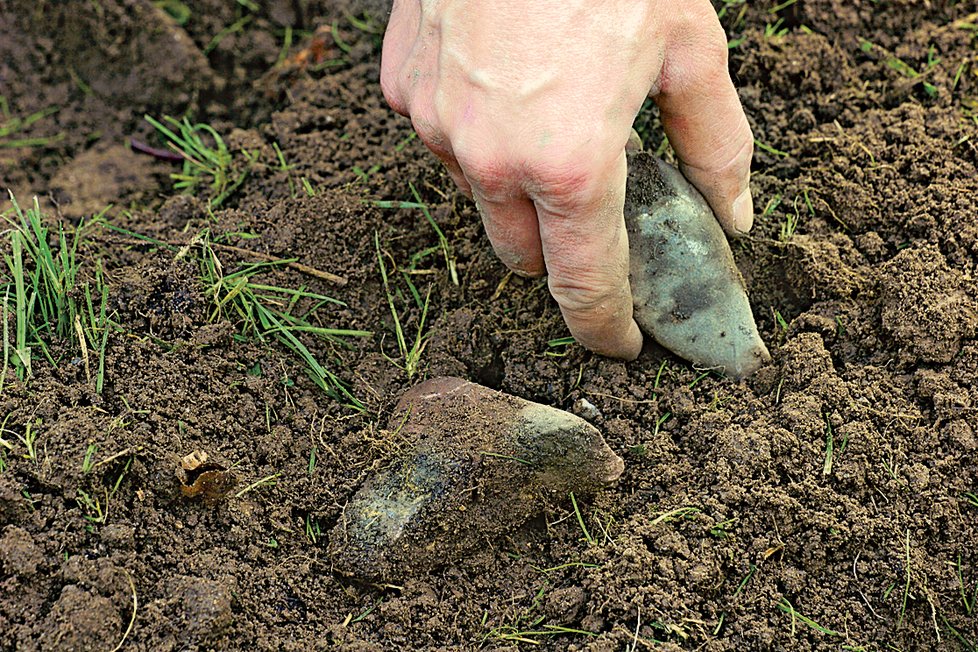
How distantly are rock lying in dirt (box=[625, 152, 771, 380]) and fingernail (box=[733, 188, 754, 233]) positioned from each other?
78mm

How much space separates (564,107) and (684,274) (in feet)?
2.09

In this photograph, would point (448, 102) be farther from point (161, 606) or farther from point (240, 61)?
point (240, 61)

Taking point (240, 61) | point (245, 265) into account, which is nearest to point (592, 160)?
point (245, 265)

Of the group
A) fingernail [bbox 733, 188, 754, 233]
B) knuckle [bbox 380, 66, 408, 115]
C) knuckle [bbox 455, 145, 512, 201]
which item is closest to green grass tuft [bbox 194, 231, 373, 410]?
knuckle [bbox 380, 66, 408, 115]

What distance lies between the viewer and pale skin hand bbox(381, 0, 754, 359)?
6.42 feet

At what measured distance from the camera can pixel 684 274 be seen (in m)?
2.39

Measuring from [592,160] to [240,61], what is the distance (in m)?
1.94

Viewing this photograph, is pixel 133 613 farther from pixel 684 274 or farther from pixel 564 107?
pixel 684 274

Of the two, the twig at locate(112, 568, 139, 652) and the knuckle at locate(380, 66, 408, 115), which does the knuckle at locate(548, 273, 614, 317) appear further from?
the twig at locate(112, 568, 139, 652)

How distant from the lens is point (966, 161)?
2.62 metres

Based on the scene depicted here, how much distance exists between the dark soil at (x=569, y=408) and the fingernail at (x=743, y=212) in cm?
10

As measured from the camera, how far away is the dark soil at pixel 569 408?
78.8 inches

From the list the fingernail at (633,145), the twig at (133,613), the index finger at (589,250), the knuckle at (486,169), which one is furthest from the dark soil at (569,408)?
the knuckle at (486,169)

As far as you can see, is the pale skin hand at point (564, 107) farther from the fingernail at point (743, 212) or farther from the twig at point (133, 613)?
the twig at point (133, 613)
